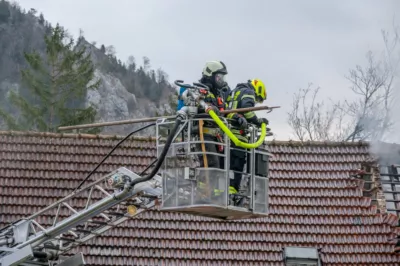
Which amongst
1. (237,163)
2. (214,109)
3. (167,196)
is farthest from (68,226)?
(214,109)

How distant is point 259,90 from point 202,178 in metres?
1.61

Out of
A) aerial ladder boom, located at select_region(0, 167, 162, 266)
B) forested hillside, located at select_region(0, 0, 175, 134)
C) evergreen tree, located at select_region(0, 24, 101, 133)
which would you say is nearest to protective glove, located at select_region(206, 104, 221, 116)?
aerial ladder boom, located at select_region(0, 167, 162, 266)

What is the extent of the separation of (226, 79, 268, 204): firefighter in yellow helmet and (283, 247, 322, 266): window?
555 centimetres

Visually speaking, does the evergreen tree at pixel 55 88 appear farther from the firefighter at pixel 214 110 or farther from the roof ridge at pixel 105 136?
the firefighter at pixel 214 110

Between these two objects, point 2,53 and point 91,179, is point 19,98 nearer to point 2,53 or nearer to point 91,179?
point 91,179

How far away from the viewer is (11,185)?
15.4m

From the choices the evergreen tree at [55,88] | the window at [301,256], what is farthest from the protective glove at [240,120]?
the evergreen tree at [55,88]

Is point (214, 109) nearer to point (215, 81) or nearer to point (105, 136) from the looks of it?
point (215, 81)

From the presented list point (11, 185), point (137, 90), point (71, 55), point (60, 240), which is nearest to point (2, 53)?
point (137, 90)

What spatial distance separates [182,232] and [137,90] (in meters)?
71.9

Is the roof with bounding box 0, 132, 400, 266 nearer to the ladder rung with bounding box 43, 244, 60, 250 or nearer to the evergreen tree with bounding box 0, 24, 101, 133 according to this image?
the ladder rung with bounding box 43, 244, 60, 250

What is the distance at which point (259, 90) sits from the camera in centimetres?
1018

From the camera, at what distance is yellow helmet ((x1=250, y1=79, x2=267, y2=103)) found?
10156 millimetres

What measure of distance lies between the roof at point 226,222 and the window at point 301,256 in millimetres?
145
